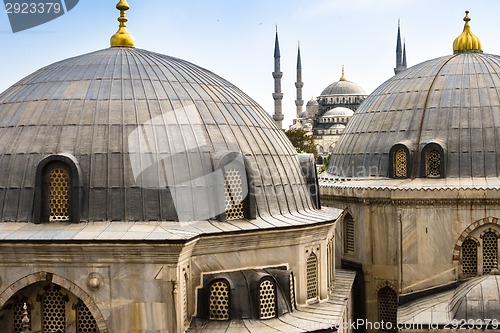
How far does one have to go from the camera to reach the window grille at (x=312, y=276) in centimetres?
1852

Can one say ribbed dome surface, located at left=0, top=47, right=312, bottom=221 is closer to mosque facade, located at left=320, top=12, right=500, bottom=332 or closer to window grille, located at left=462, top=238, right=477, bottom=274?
mosque facade, located at left=320, top=12, right=500, bottom=332

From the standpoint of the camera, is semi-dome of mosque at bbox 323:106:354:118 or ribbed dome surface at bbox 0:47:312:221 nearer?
ribbed dome surface at bbox 0:47:312:221

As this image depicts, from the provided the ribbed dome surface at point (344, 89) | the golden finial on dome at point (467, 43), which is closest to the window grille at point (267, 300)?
the golden finial on dome at point (467, 43)

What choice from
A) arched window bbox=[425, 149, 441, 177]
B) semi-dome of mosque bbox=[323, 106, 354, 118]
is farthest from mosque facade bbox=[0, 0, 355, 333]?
semi-dome of mosque bbox=[323, 106, 354, 118]

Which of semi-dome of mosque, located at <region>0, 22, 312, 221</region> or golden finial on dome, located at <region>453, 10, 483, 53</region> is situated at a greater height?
golden finial on dome, located at <region>453, 10, 483, 53</region>

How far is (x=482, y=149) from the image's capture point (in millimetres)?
23141

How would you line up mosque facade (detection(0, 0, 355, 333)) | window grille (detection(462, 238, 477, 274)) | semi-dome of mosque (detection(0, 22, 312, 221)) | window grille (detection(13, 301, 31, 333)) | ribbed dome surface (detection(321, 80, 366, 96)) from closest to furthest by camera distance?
mosque facade (detection(0, 0, 355, 333))
window grille (detection(13, 301, 31, 333))
semi-dome of mosque (detection(0, 22, 312, 221))
window grille (detection(462, 238, 477, 274))
ribbed dome surface (detection(321, 80, 366, 96))

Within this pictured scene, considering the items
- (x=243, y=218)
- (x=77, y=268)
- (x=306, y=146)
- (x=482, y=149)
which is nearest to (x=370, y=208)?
(x=482, y=149)

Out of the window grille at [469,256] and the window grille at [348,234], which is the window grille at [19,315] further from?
the window grille at [469,256]

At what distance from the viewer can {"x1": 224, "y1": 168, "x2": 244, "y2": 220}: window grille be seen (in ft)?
56.6

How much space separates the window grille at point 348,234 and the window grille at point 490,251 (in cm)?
432

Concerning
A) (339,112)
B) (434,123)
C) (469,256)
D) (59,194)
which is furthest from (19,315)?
(339,112)

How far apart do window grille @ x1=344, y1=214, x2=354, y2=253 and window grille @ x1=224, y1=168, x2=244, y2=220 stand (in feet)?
25.6

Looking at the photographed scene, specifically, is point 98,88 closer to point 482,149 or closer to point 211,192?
point 211,192
